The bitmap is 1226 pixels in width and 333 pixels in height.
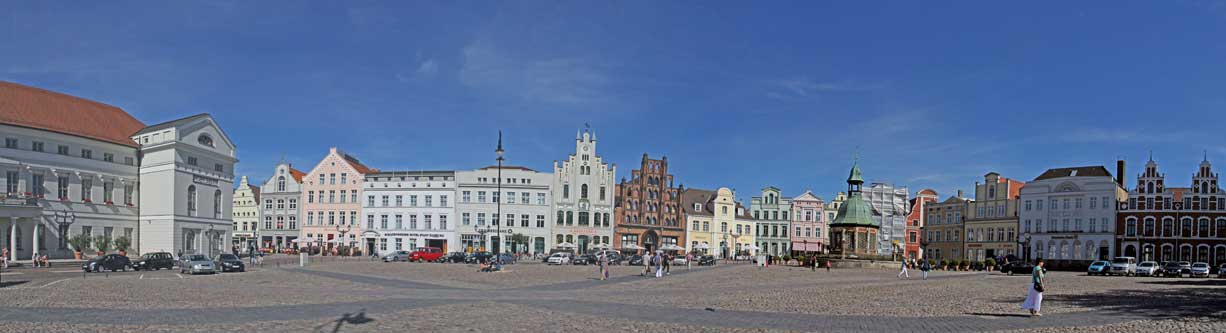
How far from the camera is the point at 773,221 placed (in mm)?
108875

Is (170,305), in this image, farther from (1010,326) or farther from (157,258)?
(157,258)

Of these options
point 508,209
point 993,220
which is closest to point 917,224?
point 993,220

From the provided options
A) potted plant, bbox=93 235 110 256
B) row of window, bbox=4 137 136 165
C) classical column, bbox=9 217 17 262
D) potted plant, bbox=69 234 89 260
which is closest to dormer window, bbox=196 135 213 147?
row of window, bbox=4 137 136 165

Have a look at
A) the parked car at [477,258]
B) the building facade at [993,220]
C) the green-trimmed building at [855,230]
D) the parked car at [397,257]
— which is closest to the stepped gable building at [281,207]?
the parked car at [397,257]

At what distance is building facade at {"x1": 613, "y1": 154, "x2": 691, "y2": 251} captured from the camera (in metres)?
97.6

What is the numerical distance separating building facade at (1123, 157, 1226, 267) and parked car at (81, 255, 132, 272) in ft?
275

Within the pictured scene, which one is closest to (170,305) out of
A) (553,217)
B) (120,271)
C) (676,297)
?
(676,297)

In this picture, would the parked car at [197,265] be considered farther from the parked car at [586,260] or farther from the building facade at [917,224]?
the building facade at [917,224]

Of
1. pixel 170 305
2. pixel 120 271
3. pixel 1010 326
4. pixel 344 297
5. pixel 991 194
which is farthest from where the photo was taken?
pixel 991 194

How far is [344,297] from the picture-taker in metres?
24.0

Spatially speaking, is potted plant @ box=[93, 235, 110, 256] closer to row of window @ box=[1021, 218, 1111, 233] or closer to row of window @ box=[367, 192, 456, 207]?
row of window @ box=[367, 192, 456, 207]

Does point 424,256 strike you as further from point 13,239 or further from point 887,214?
point 887,214

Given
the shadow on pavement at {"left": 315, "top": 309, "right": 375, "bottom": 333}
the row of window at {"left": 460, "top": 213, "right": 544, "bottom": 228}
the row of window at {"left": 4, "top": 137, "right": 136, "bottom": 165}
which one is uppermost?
the row of window at {"left": 4, "top": 137, "right": 136, "bottom": 165}

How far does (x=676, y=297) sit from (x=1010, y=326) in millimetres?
10209
